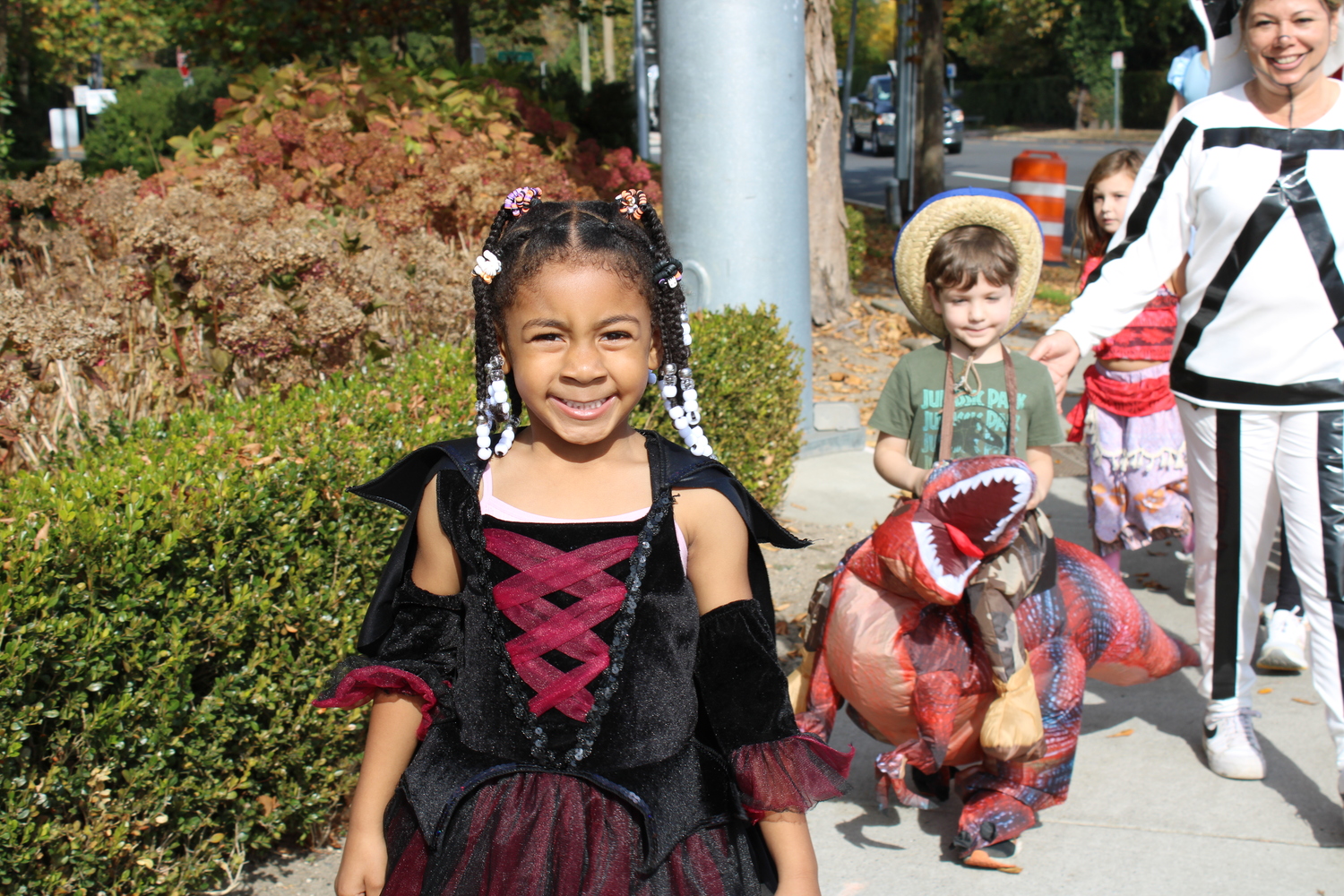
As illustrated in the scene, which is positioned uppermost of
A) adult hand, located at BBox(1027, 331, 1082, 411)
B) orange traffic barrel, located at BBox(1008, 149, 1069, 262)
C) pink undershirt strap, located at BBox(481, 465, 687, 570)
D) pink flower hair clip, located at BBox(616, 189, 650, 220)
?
orange traffic barrel, located at BBox(1008, 149, 1069, 262)

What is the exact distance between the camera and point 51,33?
31000mm

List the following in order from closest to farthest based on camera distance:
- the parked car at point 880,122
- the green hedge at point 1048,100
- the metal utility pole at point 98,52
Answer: the metal utility pole at point 98,52, the parked car at point 880,122, the green hedge at point 1048,100

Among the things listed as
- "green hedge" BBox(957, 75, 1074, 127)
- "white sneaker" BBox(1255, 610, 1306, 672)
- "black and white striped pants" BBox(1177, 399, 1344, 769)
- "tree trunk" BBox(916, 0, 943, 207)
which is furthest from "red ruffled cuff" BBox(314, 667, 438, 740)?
"green hedge" BBox(957, 75, 1074, 127)

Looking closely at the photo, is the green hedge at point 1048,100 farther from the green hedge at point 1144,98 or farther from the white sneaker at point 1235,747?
the white sneaker at point 1235,747

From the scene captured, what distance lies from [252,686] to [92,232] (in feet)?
14.0

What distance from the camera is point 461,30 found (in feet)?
43.8

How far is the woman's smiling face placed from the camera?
328 cm

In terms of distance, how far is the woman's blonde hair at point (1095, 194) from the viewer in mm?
Result: 5199

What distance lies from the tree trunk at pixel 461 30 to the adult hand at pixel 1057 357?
1059 centimetres

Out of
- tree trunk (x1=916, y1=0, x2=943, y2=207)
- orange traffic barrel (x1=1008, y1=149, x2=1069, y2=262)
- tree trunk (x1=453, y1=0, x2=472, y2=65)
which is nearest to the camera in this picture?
tree trunk (x1=453, y1=0, x2=472, y2=65)

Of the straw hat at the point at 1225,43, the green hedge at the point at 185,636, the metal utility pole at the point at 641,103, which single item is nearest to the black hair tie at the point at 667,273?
the green hedge at the point at 185,636

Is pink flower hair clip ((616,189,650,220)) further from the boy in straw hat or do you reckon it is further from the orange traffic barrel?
the orange traffic barrel

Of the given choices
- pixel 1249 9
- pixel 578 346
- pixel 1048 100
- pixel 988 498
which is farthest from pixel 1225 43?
pixel 1048 100

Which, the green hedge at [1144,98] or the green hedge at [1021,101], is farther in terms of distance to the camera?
the green hedge at [1021,101]
